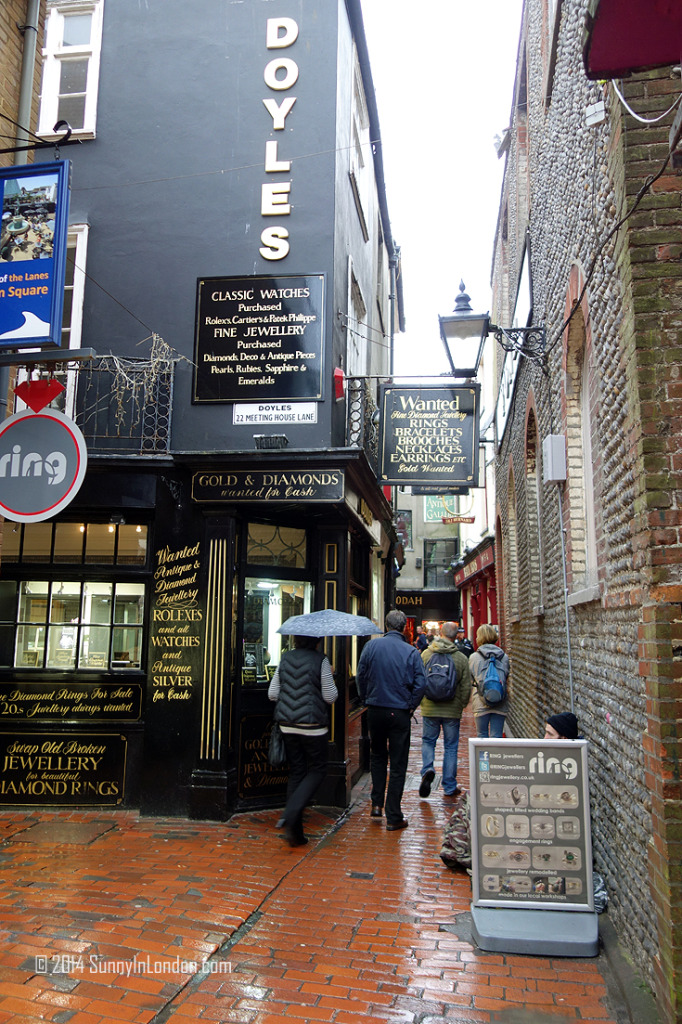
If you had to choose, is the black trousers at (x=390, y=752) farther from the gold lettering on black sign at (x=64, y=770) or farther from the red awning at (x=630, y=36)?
the red awning at (x=630, y=36)

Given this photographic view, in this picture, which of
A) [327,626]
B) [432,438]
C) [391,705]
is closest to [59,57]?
[432,438]

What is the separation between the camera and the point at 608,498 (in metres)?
4.75

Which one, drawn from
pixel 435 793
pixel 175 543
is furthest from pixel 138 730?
pixel 435 793

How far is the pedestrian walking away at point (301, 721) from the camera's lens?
6336mm

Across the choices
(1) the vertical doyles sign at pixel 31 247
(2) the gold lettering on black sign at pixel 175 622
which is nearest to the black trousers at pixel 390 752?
(2) the gold lettering on black sign at pixel 175 622

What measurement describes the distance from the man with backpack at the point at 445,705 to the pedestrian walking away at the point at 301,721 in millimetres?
1872

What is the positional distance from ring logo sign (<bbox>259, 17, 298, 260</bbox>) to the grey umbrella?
12.4 ft

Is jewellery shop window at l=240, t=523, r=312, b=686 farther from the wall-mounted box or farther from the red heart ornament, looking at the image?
the wall-mounted box

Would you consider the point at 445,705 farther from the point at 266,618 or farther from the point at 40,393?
the point at 40,393

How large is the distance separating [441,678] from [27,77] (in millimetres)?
6670

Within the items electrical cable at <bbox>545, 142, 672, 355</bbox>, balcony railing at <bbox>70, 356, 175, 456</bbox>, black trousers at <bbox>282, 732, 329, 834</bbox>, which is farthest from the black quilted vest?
electrical cable at <bbox>545, 142, 672, 355</bbox>

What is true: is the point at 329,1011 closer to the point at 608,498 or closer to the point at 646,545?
the point at 646,545

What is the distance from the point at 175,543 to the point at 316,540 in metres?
1.52

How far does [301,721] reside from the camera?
21.2 feet
